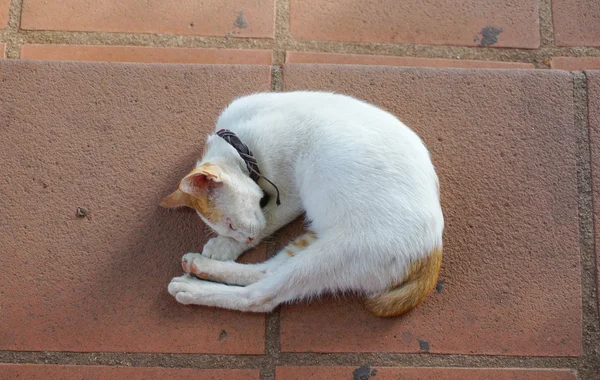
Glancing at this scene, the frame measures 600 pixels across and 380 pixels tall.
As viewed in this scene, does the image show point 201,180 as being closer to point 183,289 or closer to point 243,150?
point 243,150

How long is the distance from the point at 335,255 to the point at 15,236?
951mm

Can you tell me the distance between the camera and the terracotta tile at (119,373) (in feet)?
4.74

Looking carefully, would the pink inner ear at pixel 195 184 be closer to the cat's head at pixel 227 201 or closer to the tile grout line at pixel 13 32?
the cat's head at pixel 227 201

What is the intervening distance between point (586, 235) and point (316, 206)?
0.83 meters

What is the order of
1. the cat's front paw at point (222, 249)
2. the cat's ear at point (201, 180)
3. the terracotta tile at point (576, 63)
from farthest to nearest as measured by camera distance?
the terracotta tile at point (576, 63) → the cat's front paw at point (222, 249) → the cat's ear at point (201, 180)

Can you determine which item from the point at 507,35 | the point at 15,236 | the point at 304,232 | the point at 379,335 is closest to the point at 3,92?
the point at 15,236

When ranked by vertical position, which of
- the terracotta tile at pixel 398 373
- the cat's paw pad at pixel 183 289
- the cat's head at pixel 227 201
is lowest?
the terracotta tile at pixel 398 373

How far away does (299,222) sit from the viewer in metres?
1.56

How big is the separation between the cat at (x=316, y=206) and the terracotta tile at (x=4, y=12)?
933mm

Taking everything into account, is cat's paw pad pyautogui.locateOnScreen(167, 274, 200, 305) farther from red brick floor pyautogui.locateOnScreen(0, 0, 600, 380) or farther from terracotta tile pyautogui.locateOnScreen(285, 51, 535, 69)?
terracotta tile pyautogui.locateOnScreen(285, 51, 535, 69)

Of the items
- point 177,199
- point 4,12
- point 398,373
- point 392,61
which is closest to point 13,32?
point 4,12

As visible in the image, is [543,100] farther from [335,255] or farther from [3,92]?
[3,92]

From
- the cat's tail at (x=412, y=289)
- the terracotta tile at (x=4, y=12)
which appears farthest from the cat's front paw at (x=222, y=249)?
the terracotta tile at (x=4, y=12)

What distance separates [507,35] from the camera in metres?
1.81
